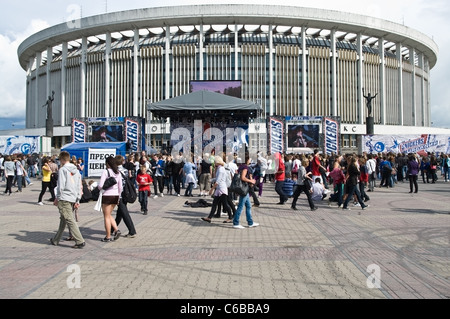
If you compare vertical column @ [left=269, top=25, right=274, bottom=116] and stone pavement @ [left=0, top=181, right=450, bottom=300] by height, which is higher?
vertical column @ [left=269, top=25, right=274, bottom=116]

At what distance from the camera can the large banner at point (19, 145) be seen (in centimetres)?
2998

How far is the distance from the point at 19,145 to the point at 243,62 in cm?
3616

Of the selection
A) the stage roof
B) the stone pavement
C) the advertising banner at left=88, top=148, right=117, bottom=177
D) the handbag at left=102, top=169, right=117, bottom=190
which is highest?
the stage roof

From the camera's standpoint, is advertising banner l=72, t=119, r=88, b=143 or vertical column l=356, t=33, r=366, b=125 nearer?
advertising banner l=72, t=119, r=88, b=143

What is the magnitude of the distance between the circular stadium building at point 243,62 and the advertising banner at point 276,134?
3048 centimetres

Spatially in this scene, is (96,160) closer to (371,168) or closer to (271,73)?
(371,168)

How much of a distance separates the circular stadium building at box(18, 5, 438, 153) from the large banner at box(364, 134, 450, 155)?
31.5 metres

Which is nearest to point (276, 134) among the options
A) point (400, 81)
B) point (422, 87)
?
point (400, 81)

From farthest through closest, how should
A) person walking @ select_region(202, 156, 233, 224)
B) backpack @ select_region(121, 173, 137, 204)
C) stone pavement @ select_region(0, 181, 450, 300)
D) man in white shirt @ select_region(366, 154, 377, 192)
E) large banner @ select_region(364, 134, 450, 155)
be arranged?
large banner @ select_region(364, 134, 450, 155), man in white shirt @ select_region(366, 154, 377, 192), person walking @ select_region(202, 156, 233, 224), backpack @ select_region(121, 173, 137, 204), stone pavement @ select_region(0, 181, 450, 300)

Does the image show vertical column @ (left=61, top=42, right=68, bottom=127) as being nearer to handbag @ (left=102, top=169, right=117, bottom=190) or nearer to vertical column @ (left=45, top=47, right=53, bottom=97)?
vertical column @ (left=45, top=47, right=53, bottom=97)

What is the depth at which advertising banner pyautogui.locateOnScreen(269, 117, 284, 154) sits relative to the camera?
27078mm

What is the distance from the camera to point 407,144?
2712 cm

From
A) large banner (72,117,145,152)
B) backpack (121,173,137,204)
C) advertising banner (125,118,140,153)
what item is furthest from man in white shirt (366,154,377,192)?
advertising banner (125,118,140,153)
